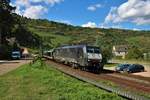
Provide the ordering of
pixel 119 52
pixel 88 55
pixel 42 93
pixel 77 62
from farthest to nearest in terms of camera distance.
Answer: pixel 119 52 < pixel 77 62 < pixel 88 55 < pixel 42 93

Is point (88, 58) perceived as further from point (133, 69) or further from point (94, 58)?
point (133, 69)

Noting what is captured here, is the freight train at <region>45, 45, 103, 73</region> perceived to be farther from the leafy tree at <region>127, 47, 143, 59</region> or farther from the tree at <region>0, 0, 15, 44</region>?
the leafy tree at <region>127, 47, 143, 59</region>

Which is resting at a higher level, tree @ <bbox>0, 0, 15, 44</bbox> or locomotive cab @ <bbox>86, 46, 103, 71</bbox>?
tree @ <bbox>0, 0, 15, 44</bbox>

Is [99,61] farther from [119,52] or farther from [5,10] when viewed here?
[119,52]

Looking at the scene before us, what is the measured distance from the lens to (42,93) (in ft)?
67.7

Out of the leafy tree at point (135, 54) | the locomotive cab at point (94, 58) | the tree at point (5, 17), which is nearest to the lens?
the locomotive cab at point (94, 58)

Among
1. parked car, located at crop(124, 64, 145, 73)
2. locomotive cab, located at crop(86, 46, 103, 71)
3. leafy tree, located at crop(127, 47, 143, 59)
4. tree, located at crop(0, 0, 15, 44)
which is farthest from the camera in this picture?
leafy tree, located at crop(127, 47, 143, 59)

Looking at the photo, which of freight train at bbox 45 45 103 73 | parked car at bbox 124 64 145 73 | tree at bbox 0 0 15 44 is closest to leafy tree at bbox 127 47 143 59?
tree at bbox 0 0 15 44

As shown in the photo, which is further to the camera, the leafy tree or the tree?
the leafy tree

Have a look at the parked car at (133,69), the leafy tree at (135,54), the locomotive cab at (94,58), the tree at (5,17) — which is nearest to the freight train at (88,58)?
the locomotive cab at (94,58)

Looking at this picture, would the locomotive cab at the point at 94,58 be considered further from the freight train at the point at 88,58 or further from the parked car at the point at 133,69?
the parked car at the point at 133,69

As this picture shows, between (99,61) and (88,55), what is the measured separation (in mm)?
1555

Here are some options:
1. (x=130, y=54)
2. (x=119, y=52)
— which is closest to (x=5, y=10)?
(x=130, y=54)

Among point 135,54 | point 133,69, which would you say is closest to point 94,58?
point 133,69
